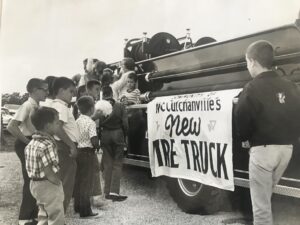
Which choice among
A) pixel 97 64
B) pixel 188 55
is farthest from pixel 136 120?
pixel 188 55

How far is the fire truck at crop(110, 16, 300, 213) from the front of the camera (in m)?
2.01

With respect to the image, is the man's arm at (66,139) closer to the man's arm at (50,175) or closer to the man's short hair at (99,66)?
the man's arm at (50,175)

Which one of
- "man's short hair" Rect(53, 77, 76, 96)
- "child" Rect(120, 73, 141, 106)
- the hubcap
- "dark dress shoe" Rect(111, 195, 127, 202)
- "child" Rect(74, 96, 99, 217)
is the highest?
"man's short hair" Rect(53, 77, 76, 96)

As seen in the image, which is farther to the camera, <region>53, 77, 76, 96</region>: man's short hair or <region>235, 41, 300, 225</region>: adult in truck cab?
<region>53, 77, 76, 96</region>: man's short hair

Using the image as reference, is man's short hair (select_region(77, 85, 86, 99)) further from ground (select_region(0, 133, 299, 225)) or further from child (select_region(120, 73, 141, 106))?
ground (select_region(0, 133, 299, 225))

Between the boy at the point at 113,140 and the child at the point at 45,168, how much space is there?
2.33 feet

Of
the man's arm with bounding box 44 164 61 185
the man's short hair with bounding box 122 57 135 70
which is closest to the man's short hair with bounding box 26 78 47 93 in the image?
the man's arm with bounding box 44 164 61 185

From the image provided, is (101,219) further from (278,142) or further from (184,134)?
(278,142)

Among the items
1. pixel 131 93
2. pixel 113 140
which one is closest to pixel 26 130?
pixel 113 140

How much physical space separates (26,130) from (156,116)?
772 millimetres

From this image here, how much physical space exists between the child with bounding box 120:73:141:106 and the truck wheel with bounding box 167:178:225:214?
0.67 meters

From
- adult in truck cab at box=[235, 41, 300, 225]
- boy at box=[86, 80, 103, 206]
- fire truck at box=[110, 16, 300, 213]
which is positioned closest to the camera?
adult in truck cab at box=[235, 41, 300, 225]

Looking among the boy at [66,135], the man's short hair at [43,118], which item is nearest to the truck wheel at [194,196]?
the boy at [66,135]

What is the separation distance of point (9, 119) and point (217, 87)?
1220 millimetres
